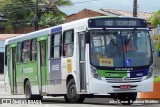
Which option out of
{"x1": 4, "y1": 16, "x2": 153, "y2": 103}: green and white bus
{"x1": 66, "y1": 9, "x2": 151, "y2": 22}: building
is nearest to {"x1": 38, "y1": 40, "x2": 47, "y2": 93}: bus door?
{"x1": 4, "y1": 16, "x2": 153, "y2": 103}: green and white bus

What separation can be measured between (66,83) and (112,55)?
2.55 m

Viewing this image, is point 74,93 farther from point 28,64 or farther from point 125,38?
point 28,64

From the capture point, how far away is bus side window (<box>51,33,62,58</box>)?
65.3 feet

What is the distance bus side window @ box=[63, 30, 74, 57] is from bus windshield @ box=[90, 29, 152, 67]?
1.42 meters

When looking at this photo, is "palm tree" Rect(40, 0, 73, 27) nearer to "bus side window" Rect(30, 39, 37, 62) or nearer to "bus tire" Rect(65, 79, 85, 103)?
"bus side window" Rect(30, 39, 37, 62)

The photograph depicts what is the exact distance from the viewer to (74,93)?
18516mm

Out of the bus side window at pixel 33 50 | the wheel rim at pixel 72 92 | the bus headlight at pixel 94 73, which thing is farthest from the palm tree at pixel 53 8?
the bus headlight at pixel 94 73

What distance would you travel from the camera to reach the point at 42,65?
2162 cm

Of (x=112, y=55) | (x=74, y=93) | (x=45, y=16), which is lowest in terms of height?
(x=74, y=93)

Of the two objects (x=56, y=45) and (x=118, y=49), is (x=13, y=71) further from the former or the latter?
(x=118, y=49)

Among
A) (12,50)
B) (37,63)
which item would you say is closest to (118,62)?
(37,63)

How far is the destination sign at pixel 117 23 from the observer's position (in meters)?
17.8

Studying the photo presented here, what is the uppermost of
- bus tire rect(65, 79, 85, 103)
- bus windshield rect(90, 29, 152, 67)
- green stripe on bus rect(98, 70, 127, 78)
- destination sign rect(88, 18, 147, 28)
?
destination sign rect(88, 18, 147, 28)

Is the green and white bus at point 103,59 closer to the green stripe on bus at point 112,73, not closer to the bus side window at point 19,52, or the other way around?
the green stripe on bus at point 112,73
